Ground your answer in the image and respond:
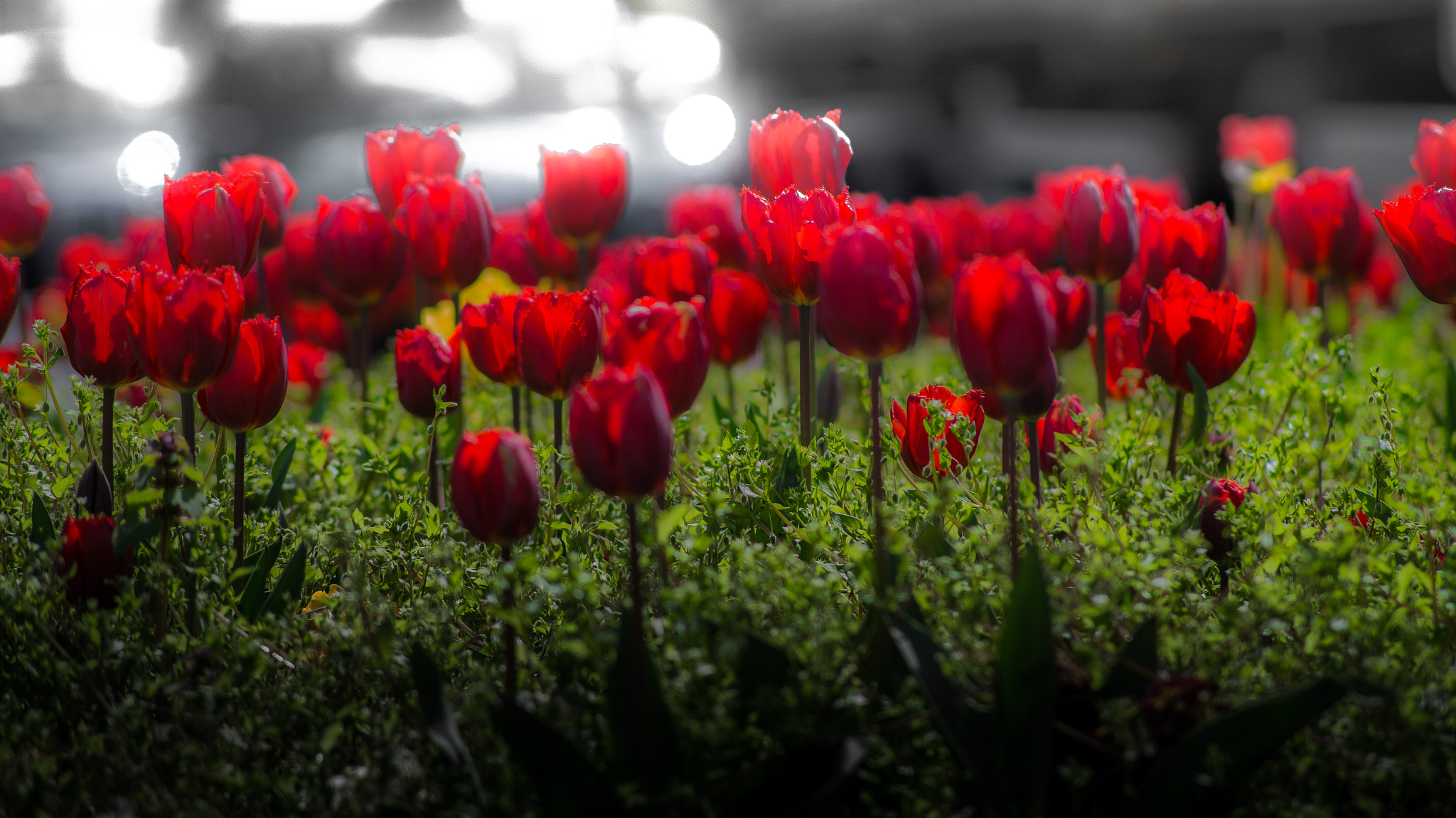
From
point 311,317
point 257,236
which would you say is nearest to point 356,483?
point 257,236

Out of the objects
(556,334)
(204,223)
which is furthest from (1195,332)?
(204,223)

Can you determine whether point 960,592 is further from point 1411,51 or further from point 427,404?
point 1411,51

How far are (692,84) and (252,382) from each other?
8.82m

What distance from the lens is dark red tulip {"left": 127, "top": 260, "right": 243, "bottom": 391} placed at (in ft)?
3.60

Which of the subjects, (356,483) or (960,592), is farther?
(356,483)

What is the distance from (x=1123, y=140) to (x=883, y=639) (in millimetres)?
7274

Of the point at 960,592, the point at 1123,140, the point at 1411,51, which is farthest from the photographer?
the point at 1411,51

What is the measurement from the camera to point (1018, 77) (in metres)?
11.6

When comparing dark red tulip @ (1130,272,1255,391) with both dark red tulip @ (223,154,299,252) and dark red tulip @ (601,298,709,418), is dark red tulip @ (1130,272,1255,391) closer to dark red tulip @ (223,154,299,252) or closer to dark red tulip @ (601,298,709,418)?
dark red tulip @ (601,298,709,418)

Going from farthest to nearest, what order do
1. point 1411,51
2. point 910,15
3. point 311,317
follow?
point 910,15
point 1411,51
point 311,317

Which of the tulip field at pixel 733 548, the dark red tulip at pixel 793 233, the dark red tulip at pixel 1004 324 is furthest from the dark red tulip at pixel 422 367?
the dark red tulip at pixel 1004 324

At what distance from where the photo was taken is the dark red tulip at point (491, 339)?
133cm

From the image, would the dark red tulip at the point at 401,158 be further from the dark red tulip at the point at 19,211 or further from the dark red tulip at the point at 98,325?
the dark red tulip at the point at 19,211

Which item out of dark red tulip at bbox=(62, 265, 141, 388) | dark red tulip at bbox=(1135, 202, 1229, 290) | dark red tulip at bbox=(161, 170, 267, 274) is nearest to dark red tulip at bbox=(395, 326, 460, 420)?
dark red tulip at bbox=(161, 170, 267, 274)
